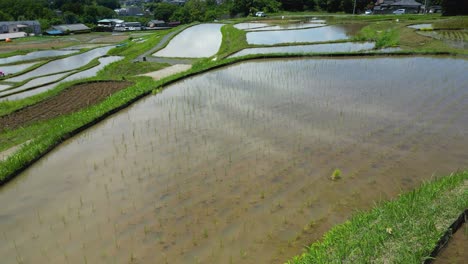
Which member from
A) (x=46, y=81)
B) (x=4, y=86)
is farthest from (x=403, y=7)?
(x=4, y=86)

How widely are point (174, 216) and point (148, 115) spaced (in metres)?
4.50

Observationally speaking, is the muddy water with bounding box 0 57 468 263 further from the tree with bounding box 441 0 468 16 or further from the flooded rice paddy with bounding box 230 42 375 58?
the tree with bounding box 441 0 468 16

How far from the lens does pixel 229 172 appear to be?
547 cm

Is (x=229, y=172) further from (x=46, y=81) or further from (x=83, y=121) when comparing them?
(x=46, y=81)

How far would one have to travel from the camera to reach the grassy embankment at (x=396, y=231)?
3281mm

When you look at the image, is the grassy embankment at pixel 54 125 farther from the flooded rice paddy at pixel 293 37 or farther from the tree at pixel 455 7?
the tree at pixel 455 7

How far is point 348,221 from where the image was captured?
3980 millimetres

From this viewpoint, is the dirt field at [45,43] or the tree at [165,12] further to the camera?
the tree at [165,12]

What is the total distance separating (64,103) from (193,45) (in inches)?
535

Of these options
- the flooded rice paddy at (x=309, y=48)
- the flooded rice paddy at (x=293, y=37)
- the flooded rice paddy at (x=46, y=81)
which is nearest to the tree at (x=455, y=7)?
the flooded rice paddy at (x=293, y=37)

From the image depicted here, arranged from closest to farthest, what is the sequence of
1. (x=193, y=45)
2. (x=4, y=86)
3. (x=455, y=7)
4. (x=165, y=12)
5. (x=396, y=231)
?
1. (x=396, y=231)
2. (x=4, y=86)
3. (x=193, y=45)
4. (x=455, y=7)
5. (x=165, y=12)

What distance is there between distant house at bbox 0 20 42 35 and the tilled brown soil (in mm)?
52282

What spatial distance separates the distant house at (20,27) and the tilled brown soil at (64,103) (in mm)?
52282

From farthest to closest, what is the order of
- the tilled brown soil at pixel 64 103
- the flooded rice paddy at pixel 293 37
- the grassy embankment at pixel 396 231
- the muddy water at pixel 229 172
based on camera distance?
the flooded rice paddy at pixel 293 37 → the tilled brown soil at pixel 64 103 → the muddy water at pixel 229 172 → the grassy embankment at pixel 396 231
